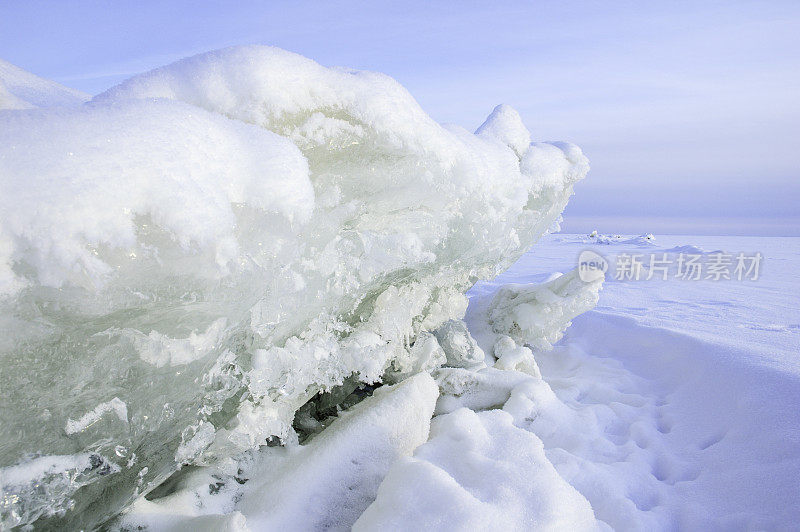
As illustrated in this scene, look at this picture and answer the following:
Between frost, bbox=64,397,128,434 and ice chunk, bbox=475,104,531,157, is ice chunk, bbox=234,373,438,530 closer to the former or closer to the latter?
frost, bbox=64,397,128,434

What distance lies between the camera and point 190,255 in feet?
4.07

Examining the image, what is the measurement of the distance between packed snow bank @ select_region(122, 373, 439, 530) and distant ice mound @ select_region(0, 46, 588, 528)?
0.12m

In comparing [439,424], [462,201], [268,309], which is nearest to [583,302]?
[462,201]

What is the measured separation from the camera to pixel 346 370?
85.3 inches

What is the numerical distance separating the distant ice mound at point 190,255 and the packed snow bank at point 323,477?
12 centimetres

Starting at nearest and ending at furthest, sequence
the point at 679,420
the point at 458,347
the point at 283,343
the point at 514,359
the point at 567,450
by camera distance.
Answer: the point at 283,343 → the point at 567,450 → the point at 679,420 → the point at 458,347 → the point at 514,359

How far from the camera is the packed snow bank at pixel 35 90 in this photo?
184 cm

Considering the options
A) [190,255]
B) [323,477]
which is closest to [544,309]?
[323,477]

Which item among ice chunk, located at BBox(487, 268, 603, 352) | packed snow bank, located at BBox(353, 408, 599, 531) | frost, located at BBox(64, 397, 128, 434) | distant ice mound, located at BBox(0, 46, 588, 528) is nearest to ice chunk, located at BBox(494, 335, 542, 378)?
ice chunk, located at BBox(487, 268, 603, 352)

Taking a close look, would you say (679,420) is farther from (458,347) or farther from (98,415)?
(98,415)

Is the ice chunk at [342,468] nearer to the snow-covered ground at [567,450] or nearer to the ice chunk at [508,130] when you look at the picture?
the snow-covered ground at [567,450]

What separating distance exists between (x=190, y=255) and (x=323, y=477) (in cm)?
92

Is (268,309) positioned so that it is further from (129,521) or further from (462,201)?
(462,201)

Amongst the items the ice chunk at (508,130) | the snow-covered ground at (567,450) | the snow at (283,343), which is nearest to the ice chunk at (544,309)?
the snow-covered ground at (567,450)
